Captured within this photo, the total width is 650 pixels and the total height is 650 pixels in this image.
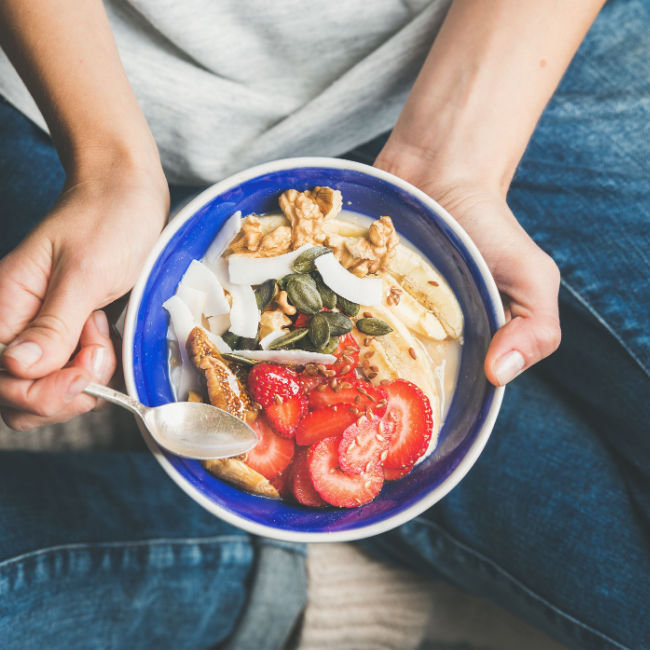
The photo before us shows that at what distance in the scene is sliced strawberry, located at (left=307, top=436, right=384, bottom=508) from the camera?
30.7 inches

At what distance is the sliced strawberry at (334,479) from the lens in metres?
0.78

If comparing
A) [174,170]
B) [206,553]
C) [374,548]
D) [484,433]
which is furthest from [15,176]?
[374,548]

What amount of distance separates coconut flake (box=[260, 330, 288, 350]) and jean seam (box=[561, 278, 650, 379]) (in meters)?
0.59

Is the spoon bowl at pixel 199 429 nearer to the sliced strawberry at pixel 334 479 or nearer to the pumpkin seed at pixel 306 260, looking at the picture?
the sliced strawberry at pixel 334 479

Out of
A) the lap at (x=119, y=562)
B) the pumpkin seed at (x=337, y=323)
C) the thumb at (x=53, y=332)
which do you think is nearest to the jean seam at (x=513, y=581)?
the lap at (x=119, y=562)

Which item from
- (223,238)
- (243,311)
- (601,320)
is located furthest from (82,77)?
(601,320)

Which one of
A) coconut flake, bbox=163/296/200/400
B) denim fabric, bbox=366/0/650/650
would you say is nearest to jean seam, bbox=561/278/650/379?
denim fabric, bbox=366/0/650/650

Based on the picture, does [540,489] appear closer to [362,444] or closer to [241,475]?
[362,444]

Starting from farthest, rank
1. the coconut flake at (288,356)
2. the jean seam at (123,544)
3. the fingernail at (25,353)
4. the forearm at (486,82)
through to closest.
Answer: the jean seam at (123,544) < the forearm at (486,82) < the coconut flake at (288,356) < the fingernail at (25,353)

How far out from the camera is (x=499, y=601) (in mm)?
1274

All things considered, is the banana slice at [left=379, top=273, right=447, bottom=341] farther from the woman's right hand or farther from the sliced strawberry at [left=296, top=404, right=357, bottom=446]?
the woman's right hand

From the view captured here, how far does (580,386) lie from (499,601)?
48 cm

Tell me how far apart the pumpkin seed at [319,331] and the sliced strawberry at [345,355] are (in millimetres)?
28

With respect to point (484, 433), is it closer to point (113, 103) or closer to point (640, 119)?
point (113, 103)
